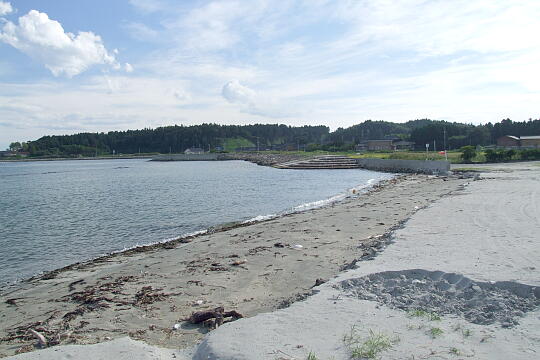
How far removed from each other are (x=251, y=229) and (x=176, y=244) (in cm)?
340

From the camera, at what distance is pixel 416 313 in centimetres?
672

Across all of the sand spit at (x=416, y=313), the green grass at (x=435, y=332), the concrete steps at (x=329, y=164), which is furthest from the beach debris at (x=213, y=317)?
the concrete steps at (x=329, y=164)

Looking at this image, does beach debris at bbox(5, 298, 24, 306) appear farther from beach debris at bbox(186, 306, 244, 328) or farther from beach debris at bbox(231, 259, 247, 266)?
beach debris at bbox(231, 259, 247, 266)

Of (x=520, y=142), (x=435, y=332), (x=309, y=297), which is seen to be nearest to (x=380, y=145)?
(x=520, y=142)

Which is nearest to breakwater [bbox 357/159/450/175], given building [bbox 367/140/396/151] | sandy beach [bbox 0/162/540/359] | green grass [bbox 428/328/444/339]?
sandy beach [bbox 0/162/540/359]

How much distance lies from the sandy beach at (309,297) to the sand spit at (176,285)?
0.14ft

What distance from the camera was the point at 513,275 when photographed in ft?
26.0

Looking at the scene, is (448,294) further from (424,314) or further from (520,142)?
(520,142)

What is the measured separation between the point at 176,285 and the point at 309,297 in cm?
369

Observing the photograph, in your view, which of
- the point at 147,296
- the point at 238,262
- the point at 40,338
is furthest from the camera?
the point at 238,262

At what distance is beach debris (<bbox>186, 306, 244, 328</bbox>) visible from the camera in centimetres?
724

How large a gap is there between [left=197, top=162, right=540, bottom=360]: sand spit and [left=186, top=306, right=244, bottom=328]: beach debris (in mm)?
583

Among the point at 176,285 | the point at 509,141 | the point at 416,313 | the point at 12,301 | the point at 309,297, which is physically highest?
the point at 509,141

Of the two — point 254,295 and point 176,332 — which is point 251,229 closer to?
point 254,295
